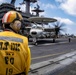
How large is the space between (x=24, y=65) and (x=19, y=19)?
67 cm

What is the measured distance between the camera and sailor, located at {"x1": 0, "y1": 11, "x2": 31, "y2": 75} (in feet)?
10.0

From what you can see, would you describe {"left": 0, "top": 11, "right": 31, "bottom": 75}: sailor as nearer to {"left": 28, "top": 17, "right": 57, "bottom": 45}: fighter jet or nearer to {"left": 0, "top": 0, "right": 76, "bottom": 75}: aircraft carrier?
{"left": 0, "top": 0, "right": 76, "bottom": 75}: aircraft carrier

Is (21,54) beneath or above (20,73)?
above

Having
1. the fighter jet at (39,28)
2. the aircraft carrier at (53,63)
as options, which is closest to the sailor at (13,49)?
the aircraft carrier at (53,63)

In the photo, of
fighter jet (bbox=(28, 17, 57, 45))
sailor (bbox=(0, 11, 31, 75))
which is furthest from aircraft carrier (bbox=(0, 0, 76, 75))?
fighter jet (bbox=(28, 17, 57, 45))

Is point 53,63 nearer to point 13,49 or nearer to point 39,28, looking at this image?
point 13,49

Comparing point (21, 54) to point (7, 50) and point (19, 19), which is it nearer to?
point (7, 50)

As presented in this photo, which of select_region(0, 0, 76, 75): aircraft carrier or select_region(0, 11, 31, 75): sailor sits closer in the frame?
select_region(0, 11, 31, 75): sailor

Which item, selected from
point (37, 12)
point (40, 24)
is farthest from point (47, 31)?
point (37, 12)

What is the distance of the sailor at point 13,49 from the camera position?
305 cm

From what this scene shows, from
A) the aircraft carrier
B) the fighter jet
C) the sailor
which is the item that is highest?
the fighter jet

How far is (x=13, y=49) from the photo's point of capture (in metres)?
3.12

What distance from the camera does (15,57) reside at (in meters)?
3.08

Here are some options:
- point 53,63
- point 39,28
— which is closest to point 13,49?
point 53,63
